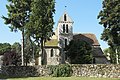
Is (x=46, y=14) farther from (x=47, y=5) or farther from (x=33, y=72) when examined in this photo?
(x=33, y=72)

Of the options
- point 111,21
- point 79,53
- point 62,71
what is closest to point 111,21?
point 111,21

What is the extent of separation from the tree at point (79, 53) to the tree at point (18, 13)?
23.1 metres

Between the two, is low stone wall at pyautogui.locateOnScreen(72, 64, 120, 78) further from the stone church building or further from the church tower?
the church tower

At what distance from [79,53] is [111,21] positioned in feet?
94.9

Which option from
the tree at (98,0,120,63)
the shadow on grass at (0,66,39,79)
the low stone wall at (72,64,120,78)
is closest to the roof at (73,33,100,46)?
the tree at (98,0,120,63)

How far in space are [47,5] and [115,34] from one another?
48.2 feet

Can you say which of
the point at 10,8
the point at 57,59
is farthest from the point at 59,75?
the point at 57,59

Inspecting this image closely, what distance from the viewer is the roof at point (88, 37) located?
293ft

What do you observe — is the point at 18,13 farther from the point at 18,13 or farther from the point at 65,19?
the point at 65,19

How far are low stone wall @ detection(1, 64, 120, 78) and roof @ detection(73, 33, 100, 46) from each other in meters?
45.6

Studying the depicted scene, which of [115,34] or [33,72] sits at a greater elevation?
[115,34]

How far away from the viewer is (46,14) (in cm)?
5309

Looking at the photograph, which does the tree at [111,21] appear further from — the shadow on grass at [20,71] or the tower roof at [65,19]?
the tower roof at [65,19]

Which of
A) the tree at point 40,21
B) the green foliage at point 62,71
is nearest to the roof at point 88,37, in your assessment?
the tree at point 40,21
